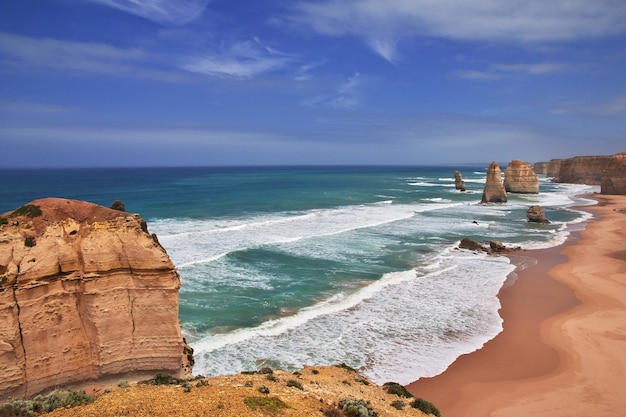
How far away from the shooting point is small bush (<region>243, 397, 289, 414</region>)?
29.0 ft

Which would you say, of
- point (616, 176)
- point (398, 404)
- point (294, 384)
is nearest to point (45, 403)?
point (294, 384)

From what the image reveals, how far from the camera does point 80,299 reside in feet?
31.6

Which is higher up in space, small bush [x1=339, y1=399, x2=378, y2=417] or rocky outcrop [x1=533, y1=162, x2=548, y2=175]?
rocky outcrop [x1=533, y1=162, x2=548, y2=175]

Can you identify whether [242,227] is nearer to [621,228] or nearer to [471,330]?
[471,330]

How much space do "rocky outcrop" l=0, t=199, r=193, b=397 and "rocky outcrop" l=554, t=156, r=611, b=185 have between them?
357 feet

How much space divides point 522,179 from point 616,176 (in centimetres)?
1482

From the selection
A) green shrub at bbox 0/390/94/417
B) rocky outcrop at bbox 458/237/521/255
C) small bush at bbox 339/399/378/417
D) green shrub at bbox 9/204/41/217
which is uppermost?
green shrub at bbox 9/204/41/217

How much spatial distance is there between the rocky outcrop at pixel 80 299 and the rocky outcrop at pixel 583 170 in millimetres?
108918

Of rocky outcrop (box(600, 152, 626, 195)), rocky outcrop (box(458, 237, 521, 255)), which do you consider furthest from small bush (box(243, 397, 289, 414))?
rocky outcrop (box(600, 152, 626, 195))

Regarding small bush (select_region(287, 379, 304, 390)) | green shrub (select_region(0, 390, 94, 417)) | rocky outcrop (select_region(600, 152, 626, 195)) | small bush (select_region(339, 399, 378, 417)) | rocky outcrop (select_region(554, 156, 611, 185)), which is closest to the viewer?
green shrub (select_region(0, 390, 94, 417))

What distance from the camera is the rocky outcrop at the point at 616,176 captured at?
72188mm

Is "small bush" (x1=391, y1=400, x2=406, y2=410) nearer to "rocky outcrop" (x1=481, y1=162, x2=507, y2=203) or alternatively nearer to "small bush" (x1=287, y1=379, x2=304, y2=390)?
"small bush" (x1=287, y1=379, x2=304, y2=390)

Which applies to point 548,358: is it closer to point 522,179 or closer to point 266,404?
point 266,404

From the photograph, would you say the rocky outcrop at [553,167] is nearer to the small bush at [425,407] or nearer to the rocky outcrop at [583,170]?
the rocky outcrop at [583,170]
